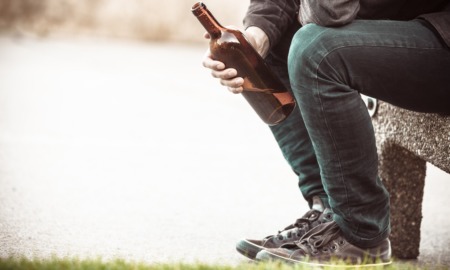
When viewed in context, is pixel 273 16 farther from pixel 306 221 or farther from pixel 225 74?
pixel 306 221

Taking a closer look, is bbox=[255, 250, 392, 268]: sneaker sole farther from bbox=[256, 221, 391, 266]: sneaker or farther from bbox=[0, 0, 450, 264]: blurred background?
bbox=[0, 0, 450, 264]: blurred background

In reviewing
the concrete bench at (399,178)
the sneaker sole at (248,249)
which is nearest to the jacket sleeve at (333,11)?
the concrete bench at (399,178)

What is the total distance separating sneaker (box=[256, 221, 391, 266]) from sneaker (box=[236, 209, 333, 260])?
0.15ft

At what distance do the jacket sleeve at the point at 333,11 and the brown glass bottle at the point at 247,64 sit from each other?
0.87ft

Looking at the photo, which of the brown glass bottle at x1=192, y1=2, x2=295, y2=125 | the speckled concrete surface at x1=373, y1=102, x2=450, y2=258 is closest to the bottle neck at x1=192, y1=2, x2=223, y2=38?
the brown glass bottle at x1=192, y1=2, x2=295, y2=125

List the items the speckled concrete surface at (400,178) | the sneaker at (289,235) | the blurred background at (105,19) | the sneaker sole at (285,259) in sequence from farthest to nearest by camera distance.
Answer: the blurred background at (105,19), the speckled concrete surface at (400,178), the sneaker at (289,235), the sneaker sole at (285,259)

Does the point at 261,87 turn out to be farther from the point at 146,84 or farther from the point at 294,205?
the point at 146,84

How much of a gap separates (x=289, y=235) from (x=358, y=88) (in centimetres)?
57

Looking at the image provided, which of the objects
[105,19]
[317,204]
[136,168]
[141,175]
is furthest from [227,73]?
→ [105,19]

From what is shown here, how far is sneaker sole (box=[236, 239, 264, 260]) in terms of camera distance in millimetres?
2178

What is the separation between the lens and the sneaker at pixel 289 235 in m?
2.17

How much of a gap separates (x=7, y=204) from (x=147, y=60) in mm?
5841

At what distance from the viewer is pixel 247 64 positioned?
2090 millimetres

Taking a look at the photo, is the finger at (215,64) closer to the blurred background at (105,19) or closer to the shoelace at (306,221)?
the shoelace at (306,221)
